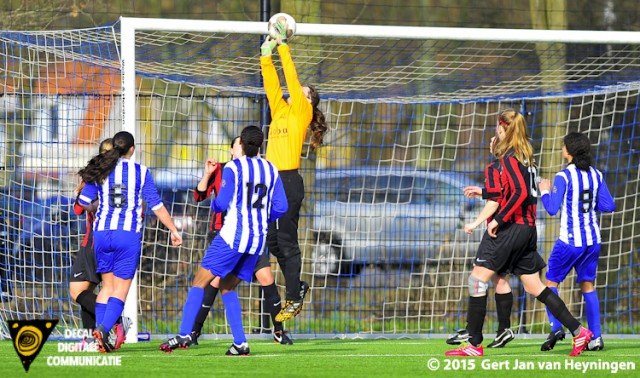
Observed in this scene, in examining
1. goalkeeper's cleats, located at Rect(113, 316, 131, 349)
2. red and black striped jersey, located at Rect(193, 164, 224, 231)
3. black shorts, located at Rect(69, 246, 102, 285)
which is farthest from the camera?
red and black striped jersey, located at Rect(193, 164, 224, 231)

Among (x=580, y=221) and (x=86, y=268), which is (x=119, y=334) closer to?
(x=86, y=268)

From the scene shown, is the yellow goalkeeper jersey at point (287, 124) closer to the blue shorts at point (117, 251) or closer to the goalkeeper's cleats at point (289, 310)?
the goalkeeper's cleats at point (289, 310)

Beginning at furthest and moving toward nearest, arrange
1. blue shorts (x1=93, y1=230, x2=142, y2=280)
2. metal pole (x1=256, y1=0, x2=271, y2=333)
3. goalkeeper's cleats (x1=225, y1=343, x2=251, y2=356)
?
metal pole (x1=256, y1=0, x2=271, y2=333) < blue shorts (x1=93, y1=230, x2=142, y2=280) < goalkeeper's cleats (x1=225, y1=343, x2=251, y2=356)

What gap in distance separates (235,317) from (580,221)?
283 centimetres

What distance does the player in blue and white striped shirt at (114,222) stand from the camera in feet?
28.1

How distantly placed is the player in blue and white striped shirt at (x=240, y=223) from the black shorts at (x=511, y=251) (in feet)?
4.94

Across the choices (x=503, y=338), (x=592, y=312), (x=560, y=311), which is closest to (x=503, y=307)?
(x=503, y=338)

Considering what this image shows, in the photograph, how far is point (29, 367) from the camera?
24.4 feet

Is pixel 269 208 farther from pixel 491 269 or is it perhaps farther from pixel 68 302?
pixel 68 302

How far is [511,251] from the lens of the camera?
28.3 ft

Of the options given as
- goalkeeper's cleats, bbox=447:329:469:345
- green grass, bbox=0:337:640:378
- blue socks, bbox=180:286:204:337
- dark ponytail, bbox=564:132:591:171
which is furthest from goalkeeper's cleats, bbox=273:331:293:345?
dark ponytail, bbox=564:132:591:171

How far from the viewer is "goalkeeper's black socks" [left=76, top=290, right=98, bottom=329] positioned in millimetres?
9211

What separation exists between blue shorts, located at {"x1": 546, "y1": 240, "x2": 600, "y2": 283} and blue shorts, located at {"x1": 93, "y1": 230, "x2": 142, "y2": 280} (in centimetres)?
324

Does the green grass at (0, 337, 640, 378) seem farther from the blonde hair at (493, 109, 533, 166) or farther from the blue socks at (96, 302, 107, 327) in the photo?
the blonde hair at (493, 109, 533, 166)
